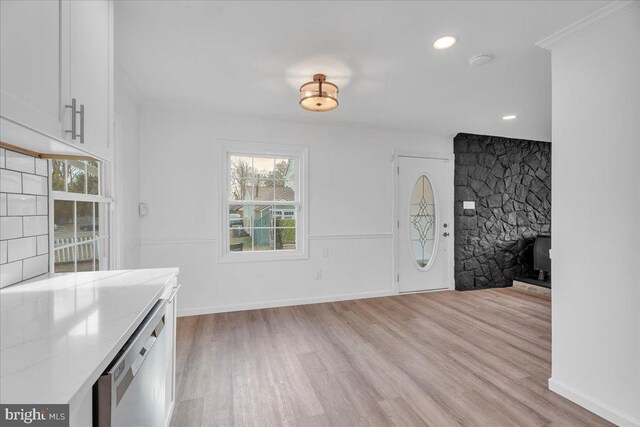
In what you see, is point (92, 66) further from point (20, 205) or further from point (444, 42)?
point (444, 42)

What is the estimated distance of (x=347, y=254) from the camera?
4.17 m

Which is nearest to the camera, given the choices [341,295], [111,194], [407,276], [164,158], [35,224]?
[35,224]

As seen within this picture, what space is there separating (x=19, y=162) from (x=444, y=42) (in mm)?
2569

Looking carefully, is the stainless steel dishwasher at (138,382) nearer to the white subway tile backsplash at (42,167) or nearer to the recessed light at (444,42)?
the white subway tile backsplash at (42,167)

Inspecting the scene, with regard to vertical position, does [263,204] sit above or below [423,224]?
above

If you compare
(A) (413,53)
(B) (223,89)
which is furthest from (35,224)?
(A) (413,53)

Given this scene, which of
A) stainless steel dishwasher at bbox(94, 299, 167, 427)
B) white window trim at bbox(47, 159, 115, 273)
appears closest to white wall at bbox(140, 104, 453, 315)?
white window trim at bbox(47, 159, 115, 273)

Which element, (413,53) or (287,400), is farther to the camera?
(413,53)

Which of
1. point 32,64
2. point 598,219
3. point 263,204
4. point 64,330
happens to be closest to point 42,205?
point 32,64

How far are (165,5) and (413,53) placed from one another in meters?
1.66

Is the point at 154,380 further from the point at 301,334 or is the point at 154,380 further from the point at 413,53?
the point at 413,53

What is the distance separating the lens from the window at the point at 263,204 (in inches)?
146

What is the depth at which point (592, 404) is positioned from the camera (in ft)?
5.94

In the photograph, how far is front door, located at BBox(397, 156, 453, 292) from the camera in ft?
14.5
